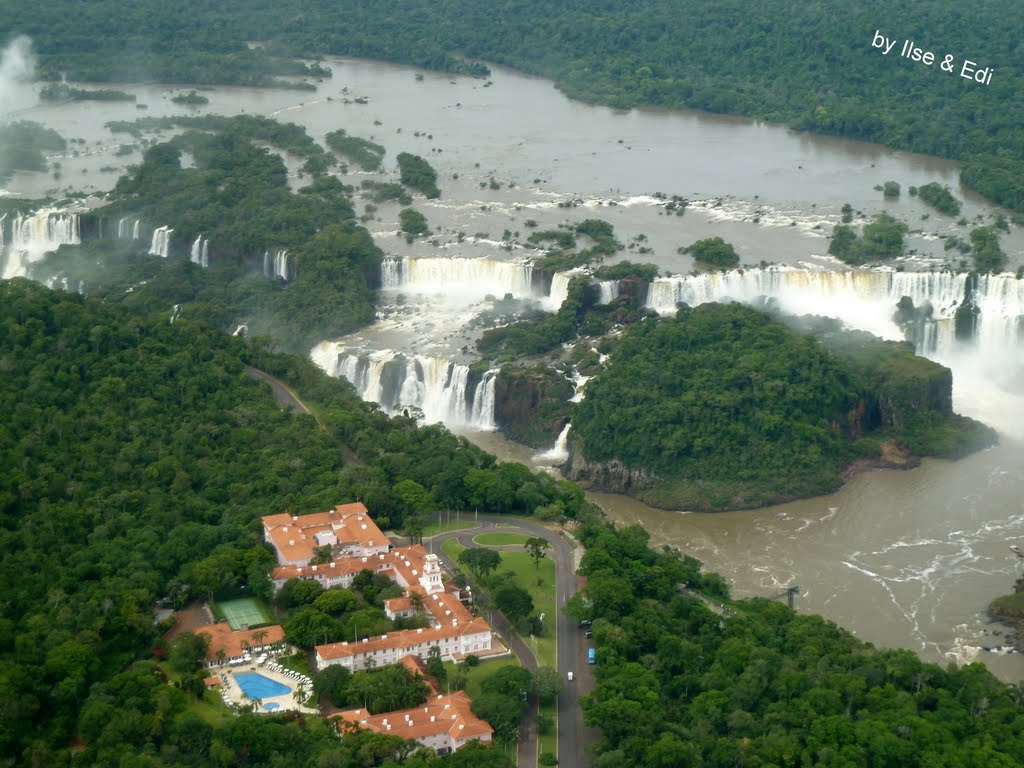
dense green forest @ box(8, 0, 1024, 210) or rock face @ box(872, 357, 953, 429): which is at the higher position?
dense green forest @ box(8, 0, 1024, 210)

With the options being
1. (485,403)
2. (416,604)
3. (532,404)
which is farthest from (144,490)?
(532,404)

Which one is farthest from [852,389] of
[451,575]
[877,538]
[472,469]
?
[451,575]

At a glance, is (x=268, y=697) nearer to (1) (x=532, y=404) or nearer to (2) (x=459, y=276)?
(1) (x=532, y=404)

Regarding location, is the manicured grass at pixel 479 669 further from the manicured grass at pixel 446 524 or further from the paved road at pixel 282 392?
the paved road at pixel 282 392

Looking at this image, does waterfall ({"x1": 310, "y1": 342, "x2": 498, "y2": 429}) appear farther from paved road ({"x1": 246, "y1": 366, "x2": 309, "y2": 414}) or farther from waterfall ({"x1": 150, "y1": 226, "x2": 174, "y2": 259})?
waterfall ({"x1": 150, "y1": 226, "x2": 174, "y2": 259})

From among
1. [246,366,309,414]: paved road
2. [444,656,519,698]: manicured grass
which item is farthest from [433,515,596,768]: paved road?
[246,366,309,414]: paved road

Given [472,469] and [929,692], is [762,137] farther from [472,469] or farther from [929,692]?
[929,692]
